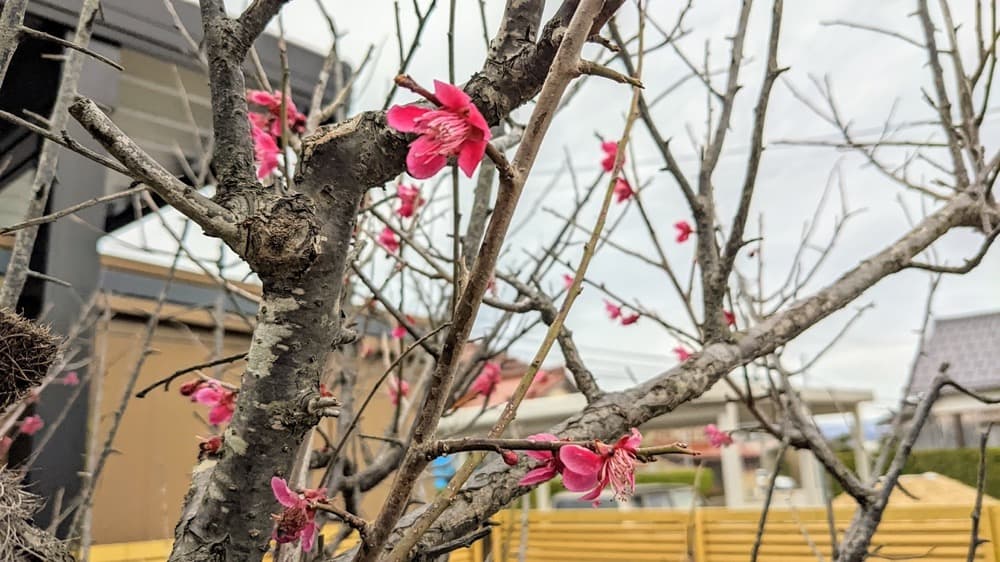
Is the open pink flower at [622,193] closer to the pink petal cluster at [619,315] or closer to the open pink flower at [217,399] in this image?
the pink petal cluster at [619,315]

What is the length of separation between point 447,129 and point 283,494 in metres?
0.39

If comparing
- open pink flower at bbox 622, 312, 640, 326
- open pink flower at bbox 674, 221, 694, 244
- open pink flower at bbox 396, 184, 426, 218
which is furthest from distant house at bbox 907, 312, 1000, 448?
open pink flower at bbox 396, 184, 426, 218

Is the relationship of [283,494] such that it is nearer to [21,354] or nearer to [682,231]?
[21,354]

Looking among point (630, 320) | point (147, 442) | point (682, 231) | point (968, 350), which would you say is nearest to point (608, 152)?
point (682, 231)

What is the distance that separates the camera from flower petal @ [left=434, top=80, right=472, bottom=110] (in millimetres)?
555

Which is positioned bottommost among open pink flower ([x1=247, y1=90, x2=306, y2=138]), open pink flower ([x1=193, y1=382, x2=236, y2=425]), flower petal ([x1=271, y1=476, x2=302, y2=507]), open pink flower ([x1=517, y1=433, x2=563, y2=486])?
flower petal ([x1=271, y1=476, x2=302, y2=507])

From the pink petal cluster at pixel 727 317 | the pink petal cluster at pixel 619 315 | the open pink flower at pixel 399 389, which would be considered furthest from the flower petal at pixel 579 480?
the pink petal cluster at pixel 619 315

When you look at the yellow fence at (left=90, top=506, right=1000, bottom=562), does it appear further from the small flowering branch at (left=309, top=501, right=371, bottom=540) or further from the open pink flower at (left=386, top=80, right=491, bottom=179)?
the open pink flower at (left=386, top=80, right=491, bottom=179)

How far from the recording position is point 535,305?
1.47 meters

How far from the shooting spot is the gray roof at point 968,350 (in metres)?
15.4

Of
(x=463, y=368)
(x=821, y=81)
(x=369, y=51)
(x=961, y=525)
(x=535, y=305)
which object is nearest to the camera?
(x=535, y=305)

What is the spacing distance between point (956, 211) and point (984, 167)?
154mm

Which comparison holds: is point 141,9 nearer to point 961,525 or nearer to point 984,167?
point 984,167

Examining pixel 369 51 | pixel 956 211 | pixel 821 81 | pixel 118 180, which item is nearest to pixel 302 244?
pixel 369 51
